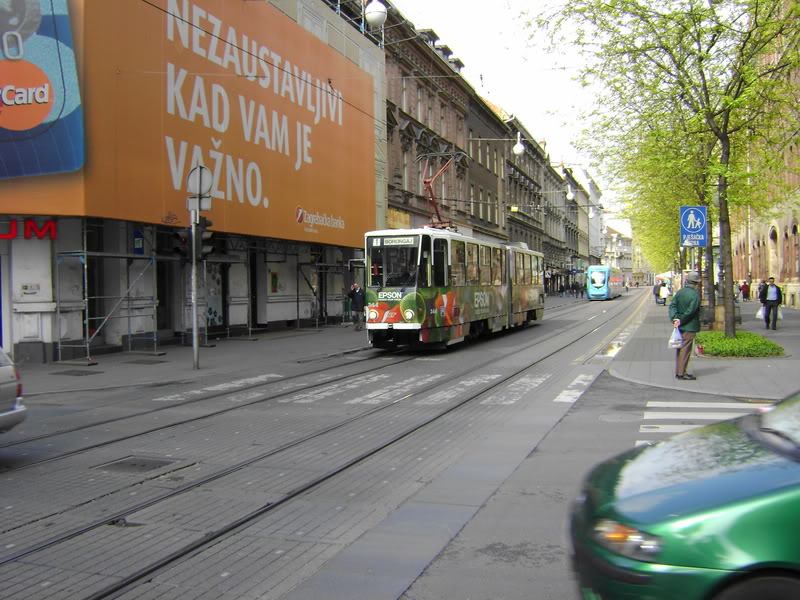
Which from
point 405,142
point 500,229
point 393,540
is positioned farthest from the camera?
point 500,229

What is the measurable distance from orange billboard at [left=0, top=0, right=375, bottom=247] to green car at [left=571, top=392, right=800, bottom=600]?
1478 centimetres

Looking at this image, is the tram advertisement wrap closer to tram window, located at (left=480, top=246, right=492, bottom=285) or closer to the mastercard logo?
tram window, located at (left=480, top=246, right=492, bottom=285)

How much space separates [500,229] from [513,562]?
55.2 m

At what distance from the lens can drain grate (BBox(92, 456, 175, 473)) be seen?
23.0 ft

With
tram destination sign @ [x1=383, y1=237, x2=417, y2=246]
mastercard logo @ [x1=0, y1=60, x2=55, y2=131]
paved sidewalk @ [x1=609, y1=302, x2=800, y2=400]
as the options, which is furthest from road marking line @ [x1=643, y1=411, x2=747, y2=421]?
mastercard logo @ [x1=0, y1=60, x2=55, y2=131]

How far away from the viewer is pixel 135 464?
723cm

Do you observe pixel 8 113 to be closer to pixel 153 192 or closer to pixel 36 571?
pixel 153 192

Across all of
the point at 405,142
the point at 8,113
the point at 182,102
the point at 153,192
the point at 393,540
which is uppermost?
the point at 405,142

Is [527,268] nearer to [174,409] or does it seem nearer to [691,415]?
[691,415]

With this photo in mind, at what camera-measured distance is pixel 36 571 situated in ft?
14.6

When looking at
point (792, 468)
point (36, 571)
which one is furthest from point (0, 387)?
point (792, 468)

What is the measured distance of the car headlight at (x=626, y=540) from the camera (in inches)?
116

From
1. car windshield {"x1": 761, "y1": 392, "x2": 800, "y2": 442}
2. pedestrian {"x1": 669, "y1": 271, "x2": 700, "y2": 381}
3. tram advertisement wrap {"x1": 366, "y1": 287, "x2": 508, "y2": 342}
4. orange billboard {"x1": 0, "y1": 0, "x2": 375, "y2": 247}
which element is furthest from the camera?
tram advertisement wrap {"x1": 366, "y1": 287, "x2": 508, "y2": 342}

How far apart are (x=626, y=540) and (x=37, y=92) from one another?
16312mm
